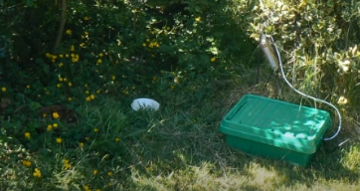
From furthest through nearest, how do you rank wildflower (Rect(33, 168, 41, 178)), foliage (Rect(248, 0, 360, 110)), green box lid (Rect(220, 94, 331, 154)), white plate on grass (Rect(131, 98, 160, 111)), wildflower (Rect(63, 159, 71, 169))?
white plate on grass (Rect(131, 98, 160, 111)) → foliage (Rect(248, 0, 360, 110)) → green box lid (Rect(220, 94, 331, 154)) → wildflower (Rect(63, 159, 71, 169)) → wildflower (Rect(33, 168, 41, 178))

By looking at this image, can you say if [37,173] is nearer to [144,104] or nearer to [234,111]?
[144,104]

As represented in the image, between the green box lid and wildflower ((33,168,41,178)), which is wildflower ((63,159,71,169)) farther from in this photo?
A: the green box lid

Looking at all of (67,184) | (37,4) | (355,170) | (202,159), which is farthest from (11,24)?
(355,170)

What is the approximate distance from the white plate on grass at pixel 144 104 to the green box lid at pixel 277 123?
2.16 ft

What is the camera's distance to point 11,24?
4.46 meters

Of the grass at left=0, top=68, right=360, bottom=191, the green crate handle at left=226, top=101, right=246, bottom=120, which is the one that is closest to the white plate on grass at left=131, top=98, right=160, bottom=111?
the grass at left=0, top=68, right=360, bottom=191

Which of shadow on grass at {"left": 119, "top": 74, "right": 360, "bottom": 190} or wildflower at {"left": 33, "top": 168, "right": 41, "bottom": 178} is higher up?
wildflower at {"left": 33, "top": 168, "right": 41, "bottom": 178}

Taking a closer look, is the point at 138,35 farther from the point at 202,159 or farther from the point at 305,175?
the point at 305,175

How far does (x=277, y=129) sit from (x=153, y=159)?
93 centimetres

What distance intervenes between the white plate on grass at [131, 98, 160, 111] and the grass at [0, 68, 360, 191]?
0.22 ft

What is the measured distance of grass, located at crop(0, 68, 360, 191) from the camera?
3836 millimetres

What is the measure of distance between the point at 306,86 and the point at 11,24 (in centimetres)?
231

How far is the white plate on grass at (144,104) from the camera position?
4809 millimetres

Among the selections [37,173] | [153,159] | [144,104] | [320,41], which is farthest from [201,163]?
[320,41]
